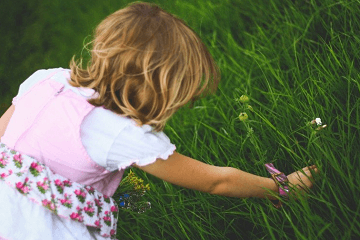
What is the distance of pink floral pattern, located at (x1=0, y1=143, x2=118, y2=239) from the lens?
1.28 meters

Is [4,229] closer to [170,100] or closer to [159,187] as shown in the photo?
[170,100]

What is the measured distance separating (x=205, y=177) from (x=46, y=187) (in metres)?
0.46

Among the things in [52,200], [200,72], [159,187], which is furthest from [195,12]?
[52,200]

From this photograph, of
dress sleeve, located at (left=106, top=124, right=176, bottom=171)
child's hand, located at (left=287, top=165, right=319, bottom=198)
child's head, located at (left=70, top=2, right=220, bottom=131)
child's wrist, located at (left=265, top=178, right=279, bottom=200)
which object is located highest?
child's head, located at (left=70, top=2, right=220, bottom=131)

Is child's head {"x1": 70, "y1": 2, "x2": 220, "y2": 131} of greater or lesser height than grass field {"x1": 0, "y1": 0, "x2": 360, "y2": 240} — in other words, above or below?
above

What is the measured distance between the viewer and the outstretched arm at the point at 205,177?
49.5 inches

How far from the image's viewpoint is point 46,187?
1282 mm

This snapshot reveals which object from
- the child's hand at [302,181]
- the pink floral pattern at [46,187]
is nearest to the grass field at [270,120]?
the child's hand at [302,181]

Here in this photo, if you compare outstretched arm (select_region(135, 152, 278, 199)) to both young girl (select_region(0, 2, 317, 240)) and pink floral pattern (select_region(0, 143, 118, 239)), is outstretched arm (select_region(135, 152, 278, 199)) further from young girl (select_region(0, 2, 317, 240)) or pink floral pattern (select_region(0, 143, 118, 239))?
pink floral pattern (select_region(0, 143, 118, 239))

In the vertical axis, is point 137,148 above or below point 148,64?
below

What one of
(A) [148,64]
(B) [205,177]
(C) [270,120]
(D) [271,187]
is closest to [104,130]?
(A) [148,64]

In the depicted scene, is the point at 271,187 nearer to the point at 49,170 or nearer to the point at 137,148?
the point at 137,148

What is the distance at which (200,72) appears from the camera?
1280mm

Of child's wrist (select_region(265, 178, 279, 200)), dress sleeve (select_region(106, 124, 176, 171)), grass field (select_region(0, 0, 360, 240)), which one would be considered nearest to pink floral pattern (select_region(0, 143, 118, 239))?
dress sleeve (select_region(106, 124, 176, 171))
